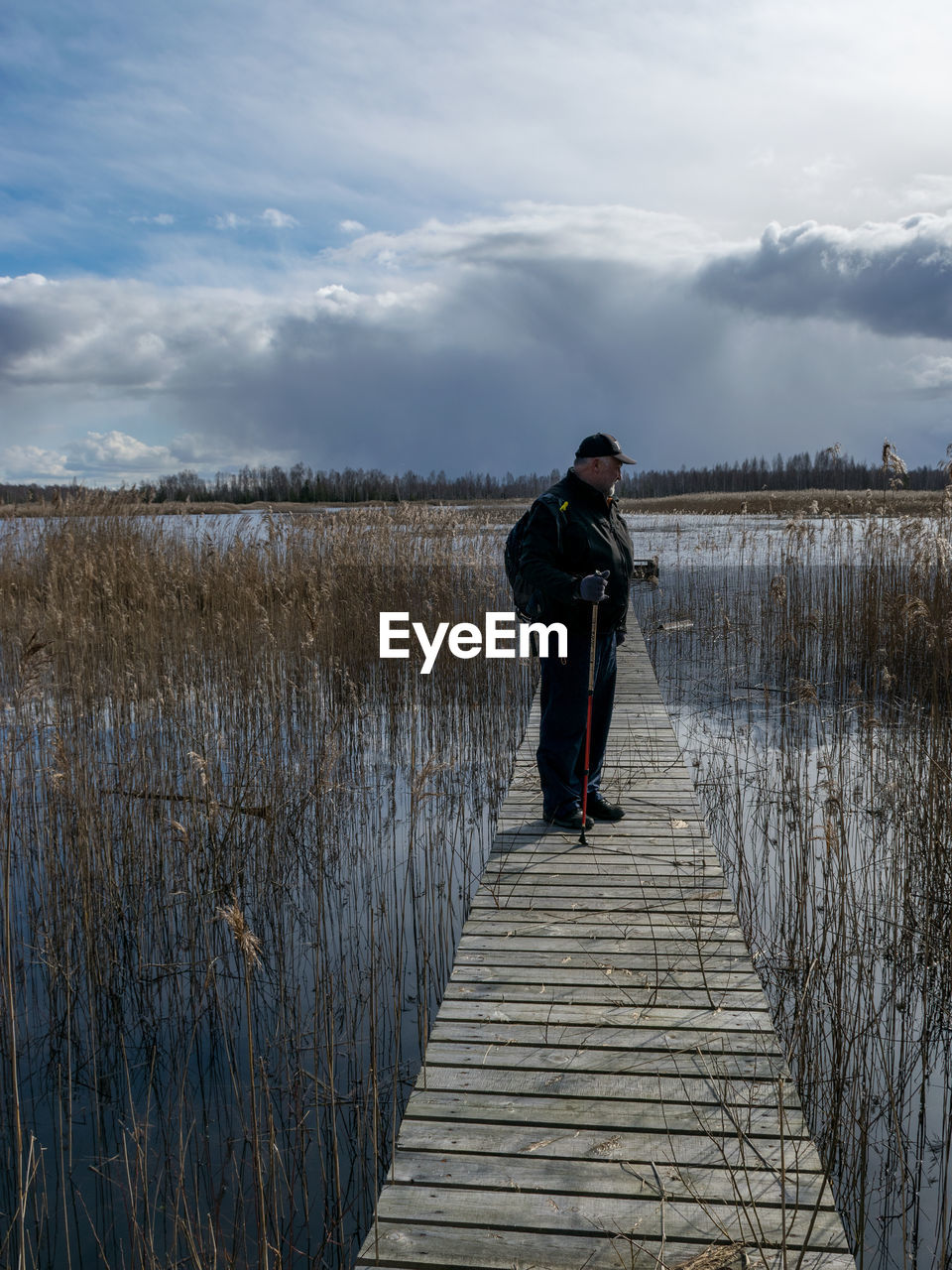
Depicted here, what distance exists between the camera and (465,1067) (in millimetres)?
2523

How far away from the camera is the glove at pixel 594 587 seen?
12.5 ft

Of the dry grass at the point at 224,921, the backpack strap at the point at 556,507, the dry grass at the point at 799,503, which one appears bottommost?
the dry grass at the point at 224,921

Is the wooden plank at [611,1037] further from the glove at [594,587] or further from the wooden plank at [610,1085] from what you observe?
the glove at [594,587]

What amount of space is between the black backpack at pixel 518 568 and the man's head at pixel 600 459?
19 centimetres

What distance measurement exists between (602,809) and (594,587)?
132 centimetres

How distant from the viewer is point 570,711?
4.21m

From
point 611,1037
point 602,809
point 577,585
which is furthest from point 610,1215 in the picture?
point 602,809

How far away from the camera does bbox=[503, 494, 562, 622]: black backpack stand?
13.2 feet

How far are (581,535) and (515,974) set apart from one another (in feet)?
6.14

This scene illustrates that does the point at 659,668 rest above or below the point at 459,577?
below

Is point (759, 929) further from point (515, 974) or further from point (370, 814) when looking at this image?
point (370, 814)

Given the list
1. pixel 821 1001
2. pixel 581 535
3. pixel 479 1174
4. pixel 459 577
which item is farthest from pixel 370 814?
pixel 459 577

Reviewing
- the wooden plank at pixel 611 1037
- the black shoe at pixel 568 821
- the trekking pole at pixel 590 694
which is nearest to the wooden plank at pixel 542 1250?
the wooden plank at pixel 611 1037

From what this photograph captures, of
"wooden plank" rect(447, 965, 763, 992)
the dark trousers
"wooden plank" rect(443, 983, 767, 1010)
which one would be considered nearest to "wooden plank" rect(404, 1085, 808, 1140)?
"wooden plank" rect(443, 983, 767, 1010)
